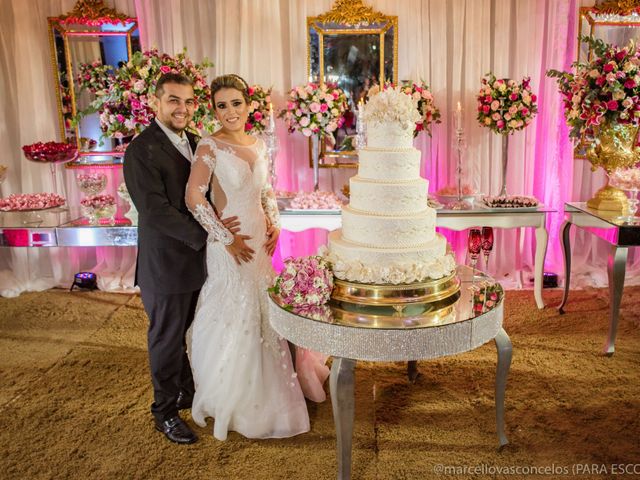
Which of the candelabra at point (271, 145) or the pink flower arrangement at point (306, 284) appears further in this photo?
the candelabra at point (271, 145)

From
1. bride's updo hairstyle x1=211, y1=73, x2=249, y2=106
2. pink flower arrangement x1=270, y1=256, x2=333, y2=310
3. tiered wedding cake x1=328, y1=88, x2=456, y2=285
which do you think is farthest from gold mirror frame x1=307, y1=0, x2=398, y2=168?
pink flower arrangement x1=270, y1=256, x2=333, y2=310

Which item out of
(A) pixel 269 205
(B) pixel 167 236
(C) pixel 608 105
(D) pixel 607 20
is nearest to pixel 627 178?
(C) pixel 608 105

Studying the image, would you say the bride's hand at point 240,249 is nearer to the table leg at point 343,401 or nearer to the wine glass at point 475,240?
the table leg at point 343,401

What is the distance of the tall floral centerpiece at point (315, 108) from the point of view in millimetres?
5344

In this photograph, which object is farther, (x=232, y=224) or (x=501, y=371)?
(x=232, y=224)

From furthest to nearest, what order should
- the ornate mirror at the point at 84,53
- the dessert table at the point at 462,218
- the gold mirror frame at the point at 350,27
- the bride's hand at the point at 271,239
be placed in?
1. the ornate mirror at the point at 84,53
2. the gold mirror frame at the point at 350,27
3. the dessert table at the point at 462,218
4. the bride's hand at the point at 271,239

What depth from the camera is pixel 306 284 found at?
2.75m

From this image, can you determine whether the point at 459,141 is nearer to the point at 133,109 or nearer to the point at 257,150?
the point at 257,150

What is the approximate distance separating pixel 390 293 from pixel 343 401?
1.89 feet

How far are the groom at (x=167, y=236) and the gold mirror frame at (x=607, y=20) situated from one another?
14.9ft

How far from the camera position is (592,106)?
173 inches

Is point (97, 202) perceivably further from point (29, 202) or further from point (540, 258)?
point (540, 258)

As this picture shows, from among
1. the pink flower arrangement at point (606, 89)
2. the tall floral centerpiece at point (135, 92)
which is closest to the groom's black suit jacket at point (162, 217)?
the tall floral centerpiece at point (135, 92)

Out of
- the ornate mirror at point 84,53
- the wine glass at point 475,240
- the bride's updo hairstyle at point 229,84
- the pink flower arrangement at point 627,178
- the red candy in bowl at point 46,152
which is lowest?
the wine glass at point 475,240
